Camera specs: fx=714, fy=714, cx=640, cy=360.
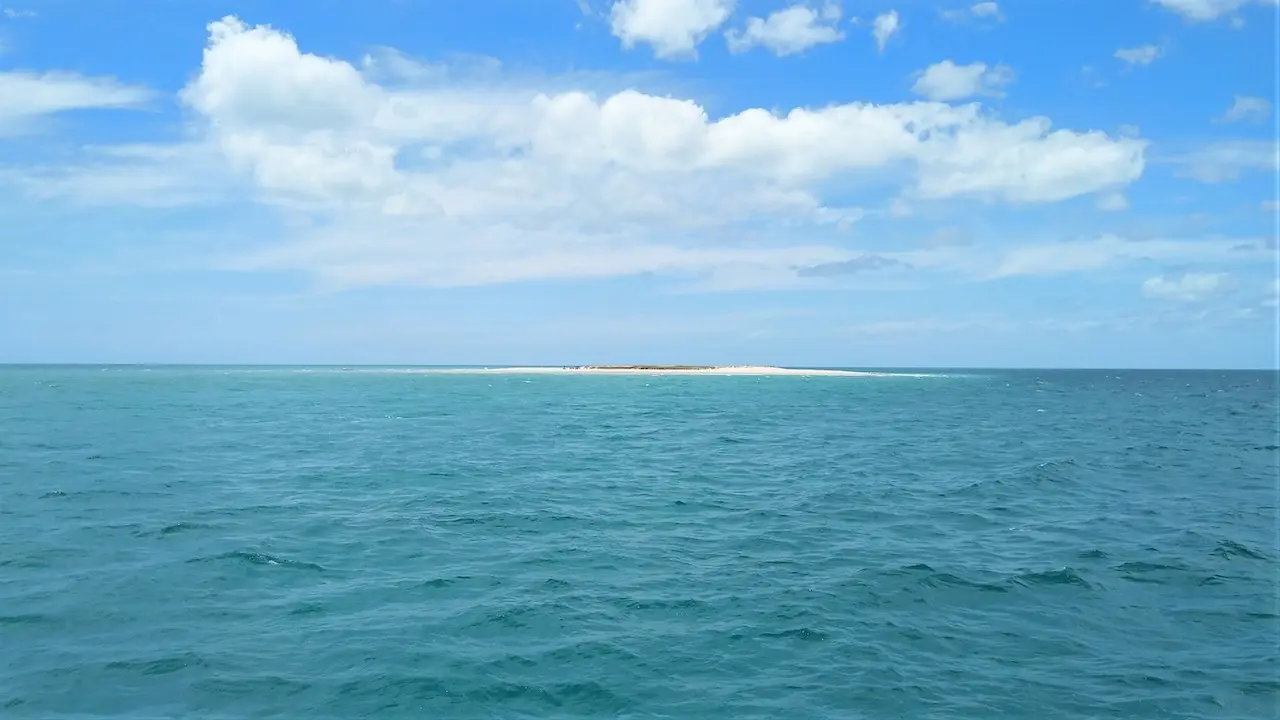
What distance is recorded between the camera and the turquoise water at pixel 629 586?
12.1 meters

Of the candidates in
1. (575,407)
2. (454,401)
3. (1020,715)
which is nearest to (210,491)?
(1020,715)

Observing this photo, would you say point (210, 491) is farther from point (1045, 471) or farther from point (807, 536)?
point (1045, 471)

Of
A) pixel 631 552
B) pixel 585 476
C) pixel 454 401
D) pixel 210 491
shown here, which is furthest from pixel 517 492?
pixel 454 401

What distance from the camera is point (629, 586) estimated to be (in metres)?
17.4

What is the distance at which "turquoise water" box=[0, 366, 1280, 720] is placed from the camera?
39.6ft

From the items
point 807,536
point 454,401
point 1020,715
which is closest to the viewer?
point 1020,715

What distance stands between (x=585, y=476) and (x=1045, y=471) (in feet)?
75.3

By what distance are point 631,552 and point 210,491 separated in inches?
747

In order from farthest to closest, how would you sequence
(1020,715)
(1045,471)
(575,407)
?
(575,407), (1045,471), (1020,715)

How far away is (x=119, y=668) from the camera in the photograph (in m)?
12.4

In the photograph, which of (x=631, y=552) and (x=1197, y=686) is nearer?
(x=1197, y=686)

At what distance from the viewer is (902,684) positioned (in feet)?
41.1

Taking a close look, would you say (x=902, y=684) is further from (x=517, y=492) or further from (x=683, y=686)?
(x=517, y=492)

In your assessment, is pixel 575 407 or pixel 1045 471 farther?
pixel 575 407
